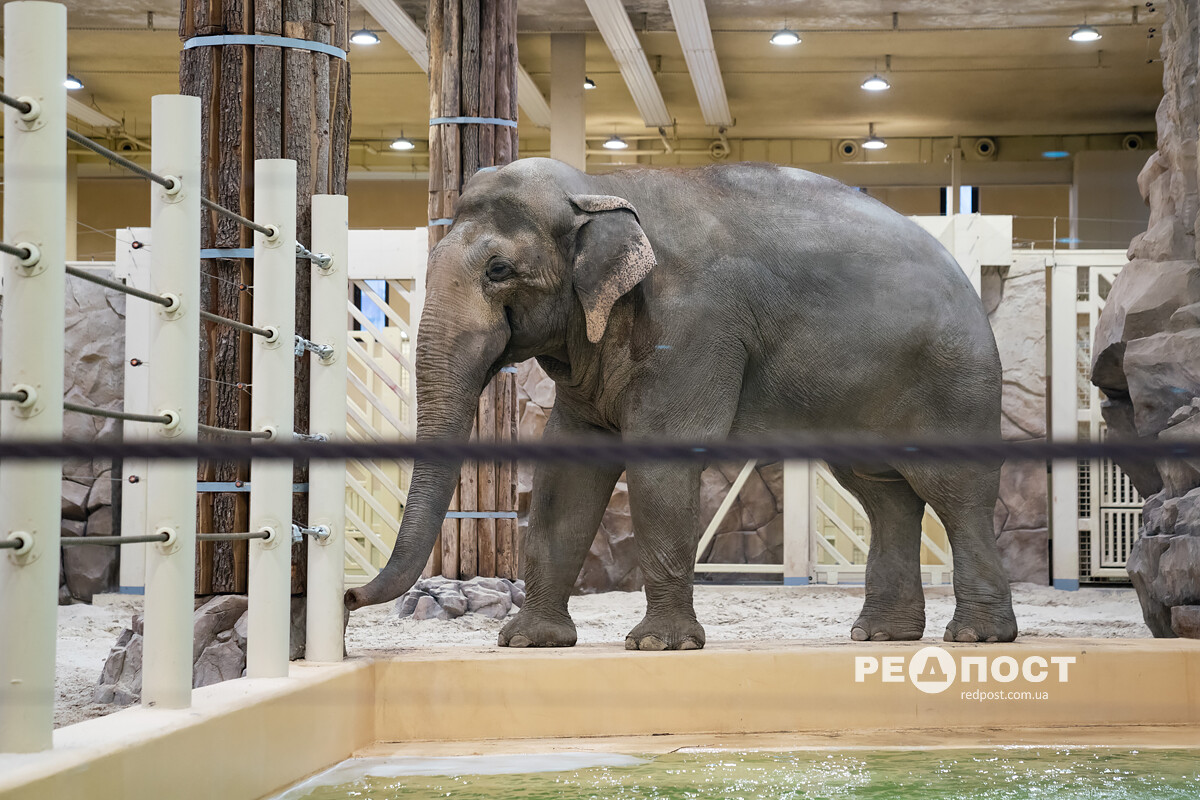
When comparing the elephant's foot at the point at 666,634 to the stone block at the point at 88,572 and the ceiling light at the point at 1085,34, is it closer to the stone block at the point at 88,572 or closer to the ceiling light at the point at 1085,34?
the stone block at the point at 88,572

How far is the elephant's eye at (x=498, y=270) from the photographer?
12.2 ft

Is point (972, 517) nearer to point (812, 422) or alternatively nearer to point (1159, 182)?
point (812, 422)

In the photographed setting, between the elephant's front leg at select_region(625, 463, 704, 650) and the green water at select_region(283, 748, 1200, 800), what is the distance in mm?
639

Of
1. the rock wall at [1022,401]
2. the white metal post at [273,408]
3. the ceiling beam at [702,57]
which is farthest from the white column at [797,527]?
the white metal post at [273,408]

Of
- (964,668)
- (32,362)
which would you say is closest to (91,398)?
(964,668)

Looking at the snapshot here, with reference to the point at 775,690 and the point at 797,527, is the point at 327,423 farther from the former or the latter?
the point at 797,527

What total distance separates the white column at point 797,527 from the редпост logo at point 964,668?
6037 millimetres

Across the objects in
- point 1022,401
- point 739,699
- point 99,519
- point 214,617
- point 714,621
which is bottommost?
point 714,621

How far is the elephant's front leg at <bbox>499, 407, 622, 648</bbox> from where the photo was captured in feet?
13.1

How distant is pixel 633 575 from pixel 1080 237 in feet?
30.6

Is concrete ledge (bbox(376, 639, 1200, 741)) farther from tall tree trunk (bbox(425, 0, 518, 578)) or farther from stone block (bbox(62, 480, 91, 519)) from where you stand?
stone block (bbox(62, 480, 91, 519))

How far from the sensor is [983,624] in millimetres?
4090

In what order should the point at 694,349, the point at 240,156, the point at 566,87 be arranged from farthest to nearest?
the point at 566,87 < the point at 694,349 < the point at 240,156

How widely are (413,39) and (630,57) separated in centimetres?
210
